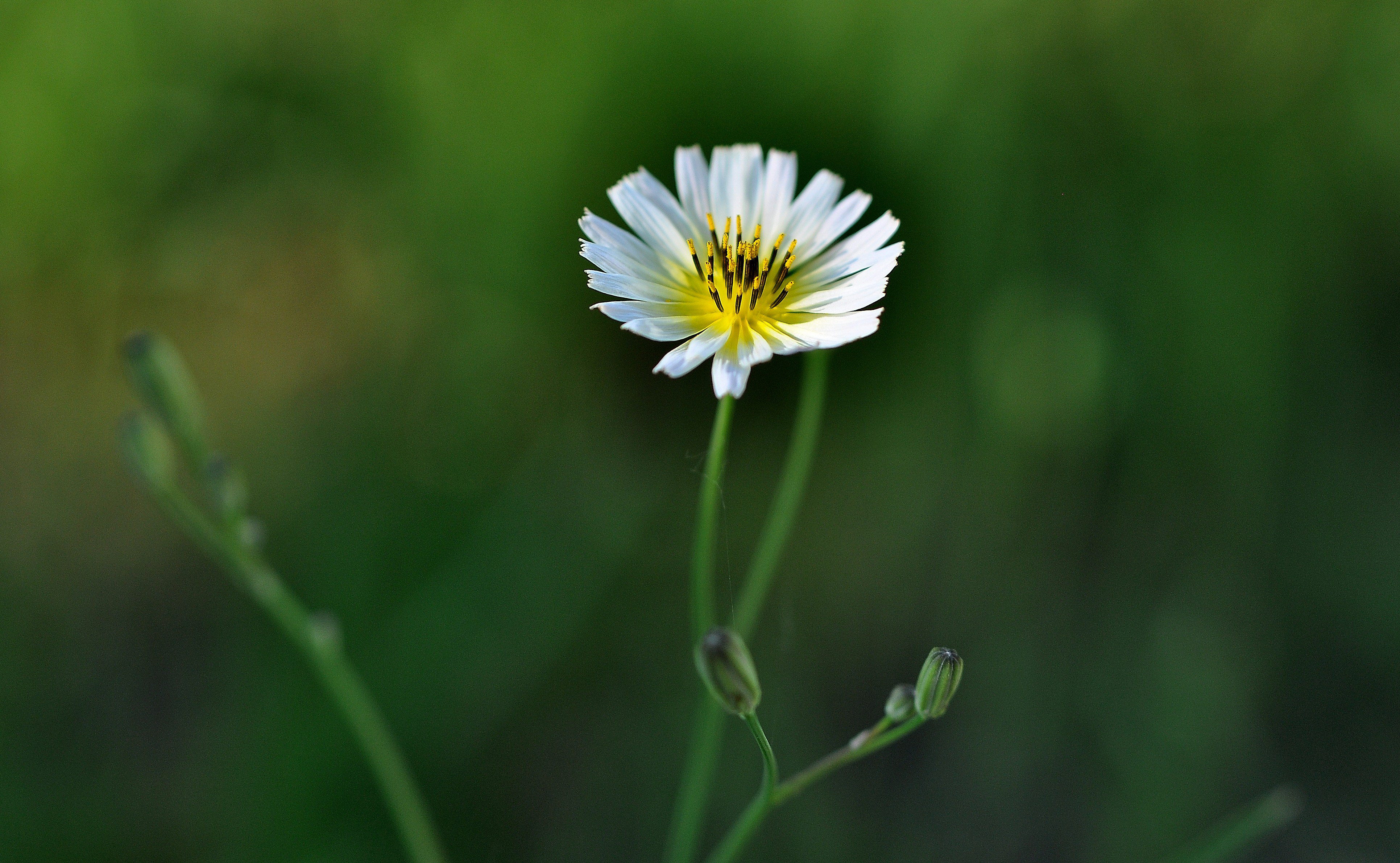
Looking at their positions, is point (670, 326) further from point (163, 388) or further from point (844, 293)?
point (163, 388)

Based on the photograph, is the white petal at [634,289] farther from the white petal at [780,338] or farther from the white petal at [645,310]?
the white petal at [780,338]

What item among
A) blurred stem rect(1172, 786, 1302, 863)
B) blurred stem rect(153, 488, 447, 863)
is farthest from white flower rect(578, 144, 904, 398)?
blurred stem rect(1172, 786, 1302, 863)

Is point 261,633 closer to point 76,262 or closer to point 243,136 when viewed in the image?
point 76,262

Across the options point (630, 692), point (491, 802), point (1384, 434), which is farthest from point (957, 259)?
point (491, 802)

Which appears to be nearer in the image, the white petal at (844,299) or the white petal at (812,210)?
the white petal at (844,299)

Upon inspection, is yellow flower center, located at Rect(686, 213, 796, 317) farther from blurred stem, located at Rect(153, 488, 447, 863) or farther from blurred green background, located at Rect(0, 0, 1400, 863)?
blurred green background, located at Rect(0, 0, 1400, 863)

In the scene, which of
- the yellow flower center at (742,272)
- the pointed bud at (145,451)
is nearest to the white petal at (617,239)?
the yellow flower center at (742,272)
